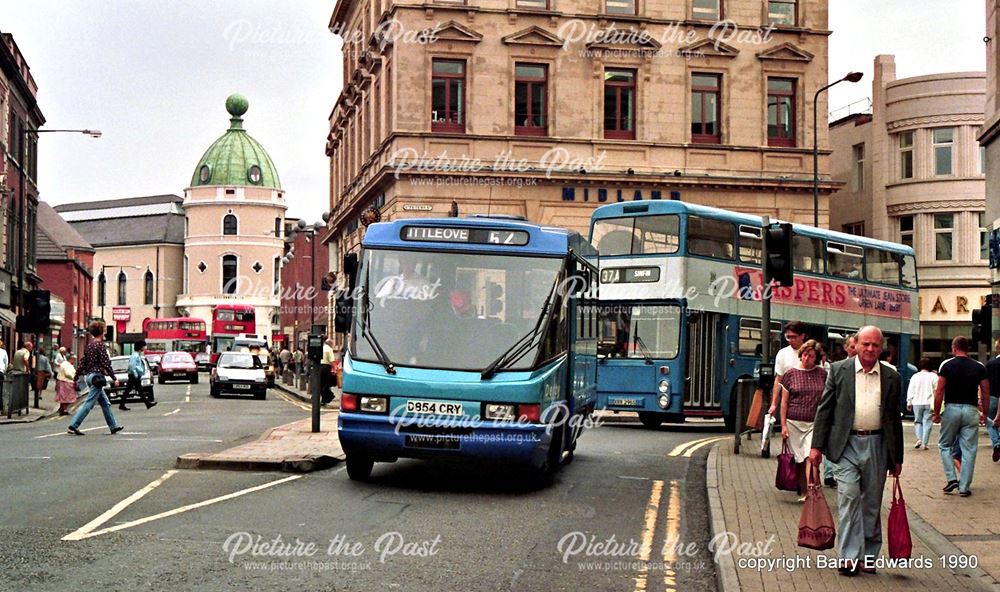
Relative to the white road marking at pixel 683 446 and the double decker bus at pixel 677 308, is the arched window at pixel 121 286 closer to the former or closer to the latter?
the double decker bus at pixel 677 308

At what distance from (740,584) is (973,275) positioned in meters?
44.3

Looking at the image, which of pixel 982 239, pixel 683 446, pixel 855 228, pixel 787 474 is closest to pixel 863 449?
pixel 787 474

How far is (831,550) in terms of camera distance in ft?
31.7

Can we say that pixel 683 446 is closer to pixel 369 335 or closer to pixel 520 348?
pixel 520 348

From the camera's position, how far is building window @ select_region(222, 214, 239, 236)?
119 meters

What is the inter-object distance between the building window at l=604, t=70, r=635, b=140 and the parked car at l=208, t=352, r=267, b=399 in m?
14.7

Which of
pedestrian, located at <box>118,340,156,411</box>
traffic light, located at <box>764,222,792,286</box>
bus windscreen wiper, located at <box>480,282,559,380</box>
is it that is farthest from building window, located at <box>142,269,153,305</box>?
bus windscreen wiper, located at <box>480,282,559,380</box>

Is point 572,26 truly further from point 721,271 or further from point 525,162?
point 721,271

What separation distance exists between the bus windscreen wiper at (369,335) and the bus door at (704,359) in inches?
462

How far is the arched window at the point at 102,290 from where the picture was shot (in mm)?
128850

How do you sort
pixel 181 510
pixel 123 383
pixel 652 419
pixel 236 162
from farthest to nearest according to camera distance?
1. pixel 236 162
2. pixel 123 383
3. pixel 652 419
4. pixel 181 510

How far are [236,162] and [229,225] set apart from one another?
6008 millimetres

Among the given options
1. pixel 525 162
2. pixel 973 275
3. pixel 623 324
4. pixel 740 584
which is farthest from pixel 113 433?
pixel 973 275

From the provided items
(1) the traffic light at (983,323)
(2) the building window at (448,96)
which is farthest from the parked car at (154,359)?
(1) the traffic light at (983,323)
